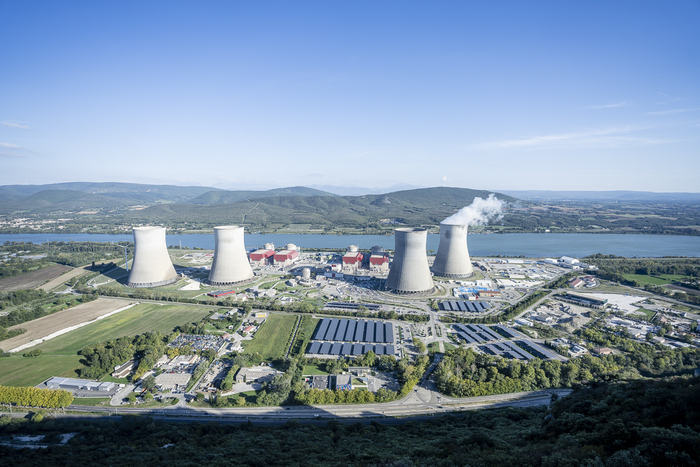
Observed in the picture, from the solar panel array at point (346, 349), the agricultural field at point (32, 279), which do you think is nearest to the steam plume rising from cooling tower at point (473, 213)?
the solar panel array at point (346, 349)

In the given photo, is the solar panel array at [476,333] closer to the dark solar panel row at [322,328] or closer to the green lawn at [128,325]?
the dark solar panel row at [322,328]

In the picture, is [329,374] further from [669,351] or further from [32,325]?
[32,325]

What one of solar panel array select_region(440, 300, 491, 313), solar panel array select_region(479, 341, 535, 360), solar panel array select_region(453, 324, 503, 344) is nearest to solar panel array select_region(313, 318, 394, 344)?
solar panel array select_region(453, 324, 503, 344)

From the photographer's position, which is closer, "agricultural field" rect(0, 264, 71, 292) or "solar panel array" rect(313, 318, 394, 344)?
"solar panel array" rect(313, 318, 394, 344)

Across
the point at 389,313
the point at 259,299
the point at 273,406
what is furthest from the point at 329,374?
the point at 259,299

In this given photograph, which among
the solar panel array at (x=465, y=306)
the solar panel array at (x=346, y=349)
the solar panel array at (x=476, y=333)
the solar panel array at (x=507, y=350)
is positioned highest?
the solar panel array at (x=465, y=306)

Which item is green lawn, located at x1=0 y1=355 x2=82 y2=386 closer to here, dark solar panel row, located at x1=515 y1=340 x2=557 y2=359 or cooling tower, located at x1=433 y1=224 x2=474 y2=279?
dark solar panel row, located at x1=515 y1=340 x2=557 y2=359
